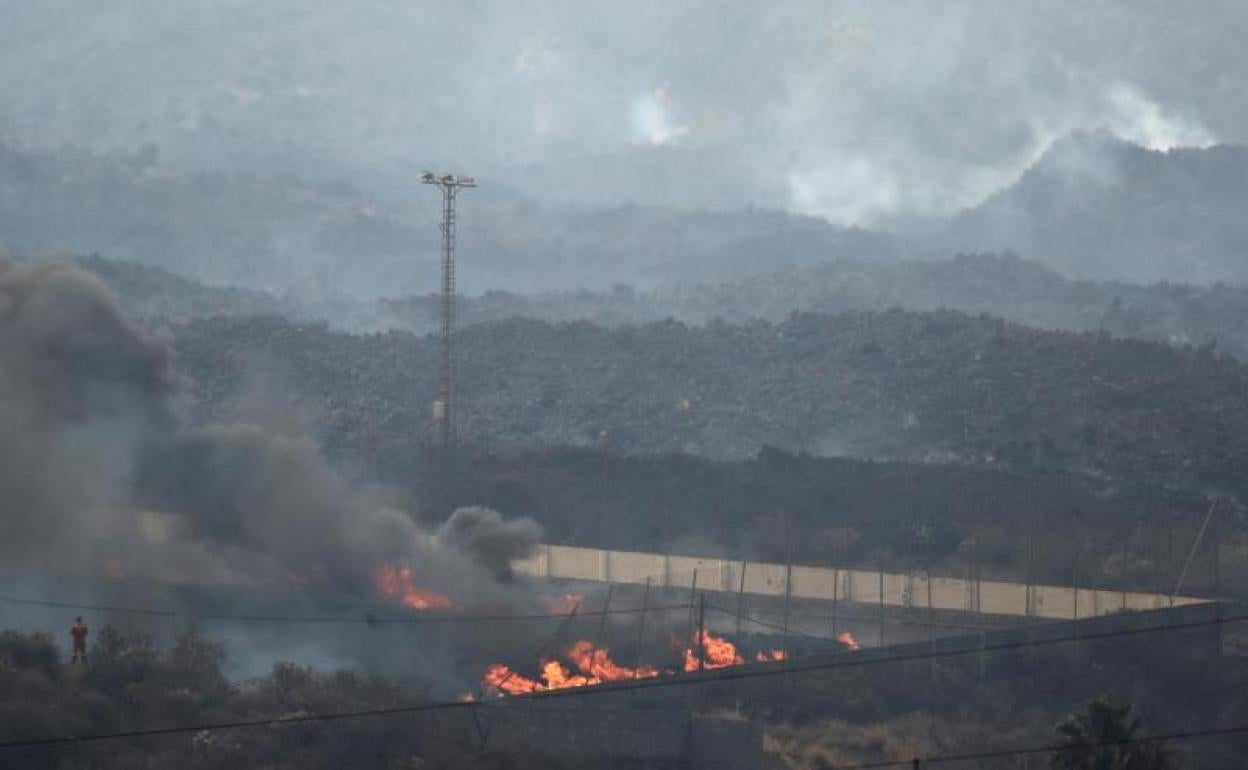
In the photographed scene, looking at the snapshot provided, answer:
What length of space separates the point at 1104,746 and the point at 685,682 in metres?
11.1

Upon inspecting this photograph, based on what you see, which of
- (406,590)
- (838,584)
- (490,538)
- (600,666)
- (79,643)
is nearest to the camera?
(79,643)

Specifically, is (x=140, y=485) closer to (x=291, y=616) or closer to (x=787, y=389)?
(x=291, y=616)

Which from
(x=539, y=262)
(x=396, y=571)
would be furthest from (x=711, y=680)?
(x=539, y=262)

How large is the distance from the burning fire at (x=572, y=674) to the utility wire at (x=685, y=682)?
74.5 inches

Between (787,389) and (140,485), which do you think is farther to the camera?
(787,389)

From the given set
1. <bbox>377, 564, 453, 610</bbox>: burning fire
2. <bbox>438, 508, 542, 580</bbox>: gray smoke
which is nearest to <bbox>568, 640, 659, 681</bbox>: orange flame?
<bbox>377, 564, 453, 610</bbox>: burning fire

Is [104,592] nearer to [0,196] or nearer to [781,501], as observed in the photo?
[781,501]

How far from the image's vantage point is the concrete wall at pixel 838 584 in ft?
171

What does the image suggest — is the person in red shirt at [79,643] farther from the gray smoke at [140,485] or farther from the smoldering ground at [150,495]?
the gray smoke at [140,485]

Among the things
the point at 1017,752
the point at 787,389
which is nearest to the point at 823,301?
the point at 787,389

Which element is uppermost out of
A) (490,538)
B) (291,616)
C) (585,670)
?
(490,538)

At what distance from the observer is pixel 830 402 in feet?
294


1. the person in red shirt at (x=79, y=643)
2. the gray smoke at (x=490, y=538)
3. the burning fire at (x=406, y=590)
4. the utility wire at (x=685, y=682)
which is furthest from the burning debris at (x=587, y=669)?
the person in red shirt at (x=79, y=643)

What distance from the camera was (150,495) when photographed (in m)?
52.2
